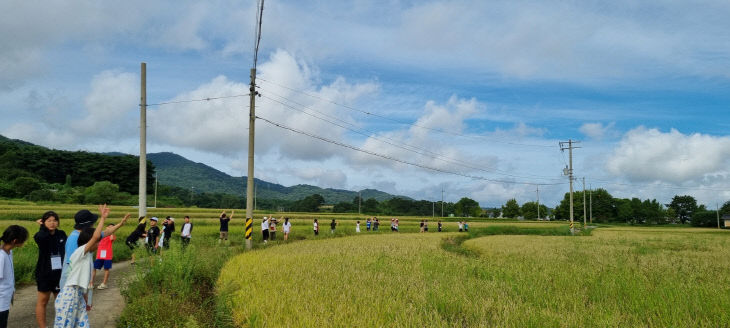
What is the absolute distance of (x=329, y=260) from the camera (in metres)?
13.0

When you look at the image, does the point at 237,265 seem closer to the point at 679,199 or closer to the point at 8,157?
the point at 8,157

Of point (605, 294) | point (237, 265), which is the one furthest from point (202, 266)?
point (605, 294)

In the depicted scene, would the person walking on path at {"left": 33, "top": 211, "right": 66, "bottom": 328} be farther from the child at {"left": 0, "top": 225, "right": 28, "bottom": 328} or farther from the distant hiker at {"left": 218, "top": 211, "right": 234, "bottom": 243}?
the distant hiker at {"left": 218, "top": 211, "right": 234, "bottom": 243}

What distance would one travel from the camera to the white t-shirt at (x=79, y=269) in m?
5.72

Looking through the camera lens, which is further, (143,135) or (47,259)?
(143,135)

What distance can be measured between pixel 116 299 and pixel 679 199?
17632 cm

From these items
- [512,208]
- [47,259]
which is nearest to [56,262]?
[47,259]

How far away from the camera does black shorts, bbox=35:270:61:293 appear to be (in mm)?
6609

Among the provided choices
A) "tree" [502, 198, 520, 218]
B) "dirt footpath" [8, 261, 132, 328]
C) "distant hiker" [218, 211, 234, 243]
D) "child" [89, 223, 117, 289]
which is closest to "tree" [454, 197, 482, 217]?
"tree" [502, 198, 520, 218]

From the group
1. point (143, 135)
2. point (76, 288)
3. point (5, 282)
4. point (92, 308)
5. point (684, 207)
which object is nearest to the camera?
point (5, 282)

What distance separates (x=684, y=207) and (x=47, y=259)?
177 metres

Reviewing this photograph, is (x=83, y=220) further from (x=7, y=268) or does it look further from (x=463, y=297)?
(x=463, y=297)

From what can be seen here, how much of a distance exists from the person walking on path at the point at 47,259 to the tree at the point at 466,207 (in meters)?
159

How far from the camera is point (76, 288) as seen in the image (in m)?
5.76
